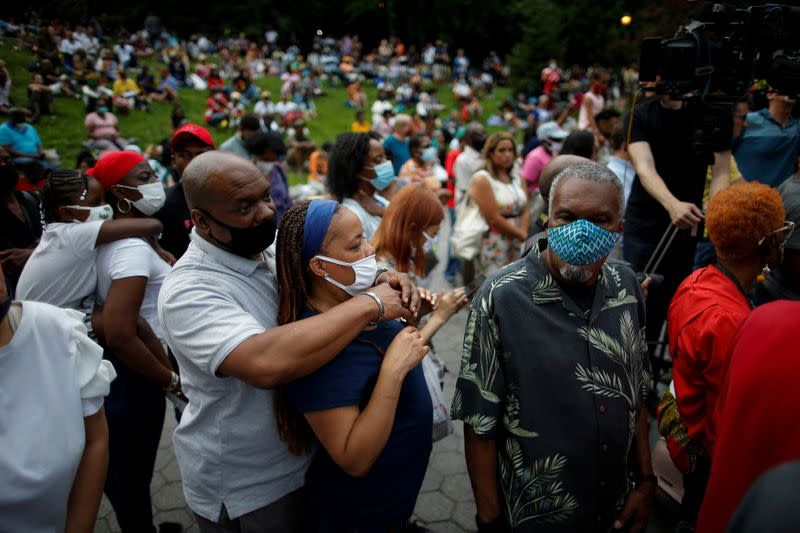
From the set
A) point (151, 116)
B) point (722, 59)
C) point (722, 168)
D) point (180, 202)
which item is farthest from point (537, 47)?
point (180, 202)

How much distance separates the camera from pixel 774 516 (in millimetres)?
877

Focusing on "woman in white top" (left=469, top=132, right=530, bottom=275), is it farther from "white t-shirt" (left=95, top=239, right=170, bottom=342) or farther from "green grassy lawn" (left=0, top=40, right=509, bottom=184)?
"green grassy lawn" (left=0, top=40, right=509, bottom=184)

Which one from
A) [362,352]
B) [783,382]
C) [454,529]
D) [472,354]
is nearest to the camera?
[783,382]

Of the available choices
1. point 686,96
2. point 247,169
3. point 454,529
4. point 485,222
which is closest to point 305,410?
point 247,169

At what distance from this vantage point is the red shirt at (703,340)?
6.52 feet

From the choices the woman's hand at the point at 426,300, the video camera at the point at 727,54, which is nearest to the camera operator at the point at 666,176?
the video camera at the point at 727,54

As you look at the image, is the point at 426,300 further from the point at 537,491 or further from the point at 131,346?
the point at 131,346

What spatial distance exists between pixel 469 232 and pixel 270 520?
374 centimetres

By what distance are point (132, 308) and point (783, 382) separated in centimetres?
253

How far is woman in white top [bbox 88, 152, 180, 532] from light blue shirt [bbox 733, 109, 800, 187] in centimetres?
486

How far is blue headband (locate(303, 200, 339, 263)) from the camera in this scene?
1.75 metres

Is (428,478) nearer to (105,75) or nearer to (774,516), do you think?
(774,516)

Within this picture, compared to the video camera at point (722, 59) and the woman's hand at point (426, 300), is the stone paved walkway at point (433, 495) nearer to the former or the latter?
the woman's hand at point (426, 300)

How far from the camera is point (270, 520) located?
1870 mm
